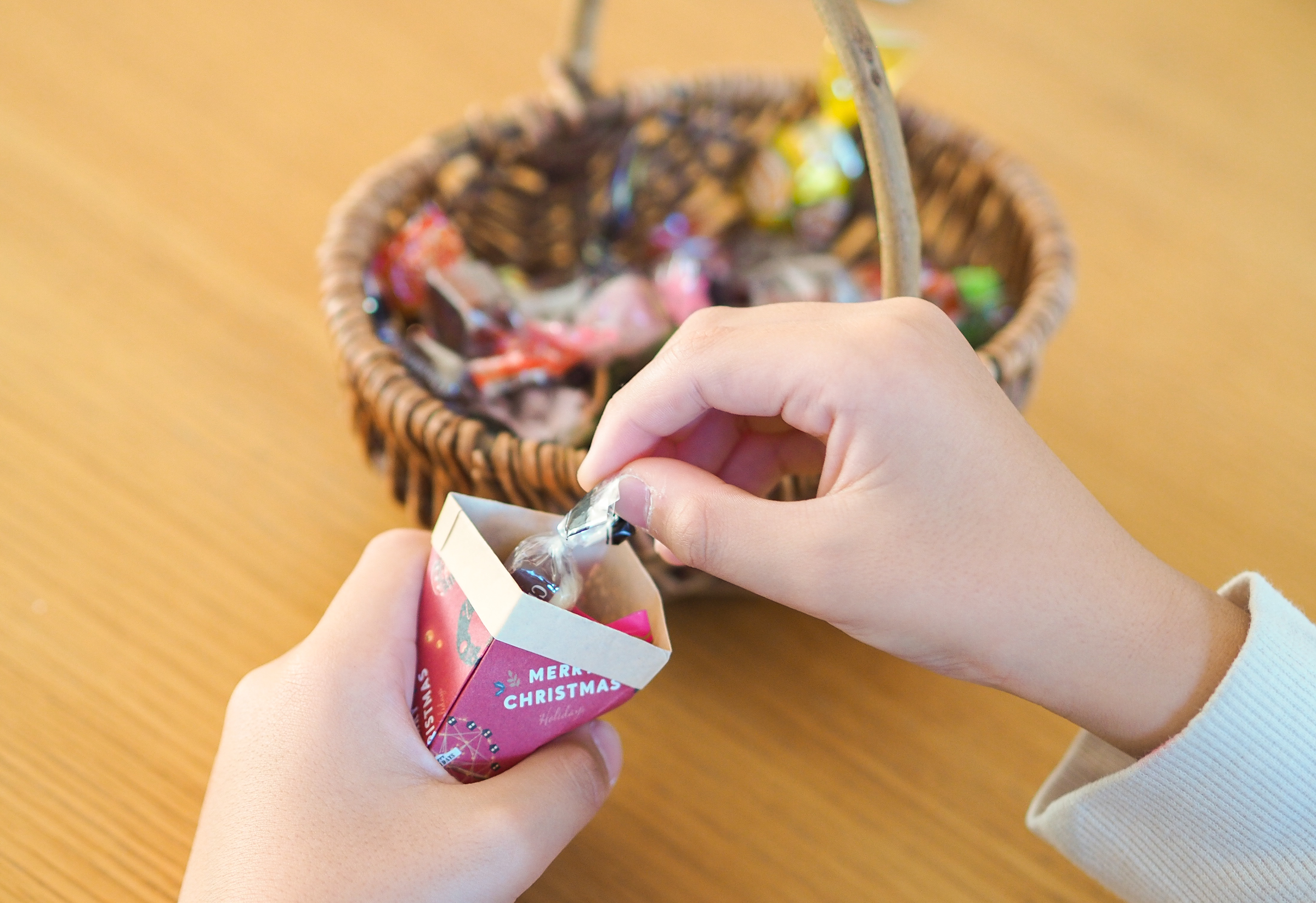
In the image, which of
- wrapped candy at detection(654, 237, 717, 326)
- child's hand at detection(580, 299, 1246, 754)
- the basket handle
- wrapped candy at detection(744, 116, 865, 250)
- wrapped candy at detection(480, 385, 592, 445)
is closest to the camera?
child's hand at detection(580, 299, 1246, 754)

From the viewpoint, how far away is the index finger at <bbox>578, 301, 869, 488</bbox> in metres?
0.40

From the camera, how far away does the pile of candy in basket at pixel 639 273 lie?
26.7 inches

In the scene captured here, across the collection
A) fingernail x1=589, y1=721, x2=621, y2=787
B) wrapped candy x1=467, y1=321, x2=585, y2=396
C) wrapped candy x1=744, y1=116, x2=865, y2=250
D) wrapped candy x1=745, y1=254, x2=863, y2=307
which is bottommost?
fingernail x1=589, y1=721, x2=621, y2=787

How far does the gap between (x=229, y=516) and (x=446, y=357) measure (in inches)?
7.4

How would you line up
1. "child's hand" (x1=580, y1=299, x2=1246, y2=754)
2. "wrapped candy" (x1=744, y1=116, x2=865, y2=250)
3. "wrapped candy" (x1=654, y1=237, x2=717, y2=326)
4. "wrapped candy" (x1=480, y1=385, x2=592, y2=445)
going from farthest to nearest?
"wrapped candy" (x1=744, y1=116, x2=865, y2=250)
"wrapped candy" (x1=654, y1=237, x2=717, y2=326)
"wrapped candy" (x1=480, y1=385, x2=592, y2=445)
"child's hand" (x1=580, y1=299, x2=1246, y2=754)

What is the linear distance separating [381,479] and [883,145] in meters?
0.42

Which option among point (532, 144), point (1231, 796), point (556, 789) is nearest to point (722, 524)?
point (556, 789)

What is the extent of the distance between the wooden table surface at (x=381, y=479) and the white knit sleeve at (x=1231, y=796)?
0.21 ft

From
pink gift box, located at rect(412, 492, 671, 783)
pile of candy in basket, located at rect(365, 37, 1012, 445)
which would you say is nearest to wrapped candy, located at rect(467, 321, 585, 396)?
pile of candy in basket, located at rect(365, 37, 1012, 445)

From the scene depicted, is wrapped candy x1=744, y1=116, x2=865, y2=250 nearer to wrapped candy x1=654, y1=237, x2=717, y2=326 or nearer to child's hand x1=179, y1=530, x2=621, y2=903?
wrapped candy x1=654, y1=237, x2=717, y2=326

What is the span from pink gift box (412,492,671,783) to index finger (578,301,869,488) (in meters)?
0.06

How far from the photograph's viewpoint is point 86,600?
23.6 inches

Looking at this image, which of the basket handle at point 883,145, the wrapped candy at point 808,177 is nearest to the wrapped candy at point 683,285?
the wrapped candy at point 808,177

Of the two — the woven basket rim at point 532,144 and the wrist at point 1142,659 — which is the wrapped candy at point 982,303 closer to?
the woven basket rim at point 532,144
